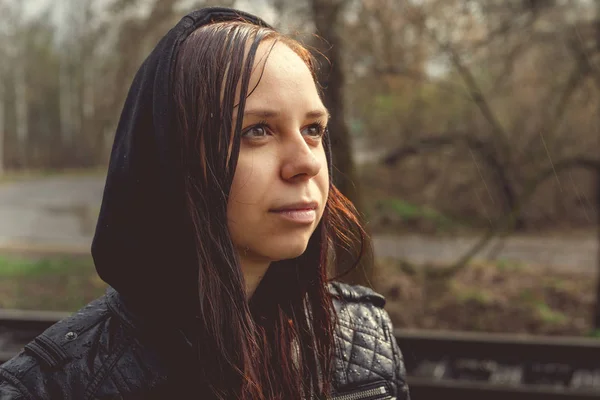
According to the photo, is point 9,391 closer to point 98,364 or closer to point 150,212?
point 98,364

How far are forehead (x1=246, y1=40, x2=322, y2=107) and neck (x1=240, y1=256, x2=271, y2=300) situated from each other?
1.08ft

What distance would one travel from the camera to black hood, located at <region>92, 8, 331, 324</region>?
125 cm

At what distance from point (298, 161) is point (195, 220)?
225 millimetres

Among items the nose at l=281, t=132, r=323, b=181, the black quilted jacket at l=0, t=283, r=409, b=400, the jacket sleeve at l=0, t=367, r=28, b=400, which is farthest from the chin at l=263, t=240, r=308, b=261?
the jacket sleeve at l=0, t=367, r=28, b=400

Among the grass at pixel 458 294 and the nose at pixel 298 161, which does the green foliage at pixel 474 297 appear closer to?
the grass at pixel 458 294

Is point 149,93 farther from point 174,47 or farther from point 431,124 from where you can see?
point 431,124

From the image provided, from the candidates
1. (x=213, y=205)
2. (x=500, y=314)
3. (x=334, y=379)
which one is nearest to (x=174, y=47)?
(x=213, y=205)

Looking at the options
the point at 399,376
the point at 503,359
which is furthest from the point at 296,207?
the point at 503,359

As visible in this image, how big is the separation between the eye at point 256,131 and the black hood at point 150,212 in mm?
134

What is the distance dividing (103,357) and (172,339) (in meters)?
0.13

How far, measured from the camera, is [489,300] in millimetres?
7484

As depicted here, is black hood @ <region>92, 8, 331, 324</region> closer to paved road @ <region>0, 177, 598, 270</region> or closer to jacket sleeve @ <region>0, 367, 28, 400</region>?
jacket sleeve @ <region>0, 367, 28, 400</region>

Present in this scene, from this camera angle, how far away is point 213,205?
124cm

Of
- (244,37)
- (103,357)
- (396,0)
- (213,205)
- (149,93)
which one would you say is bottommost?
(103,357)
